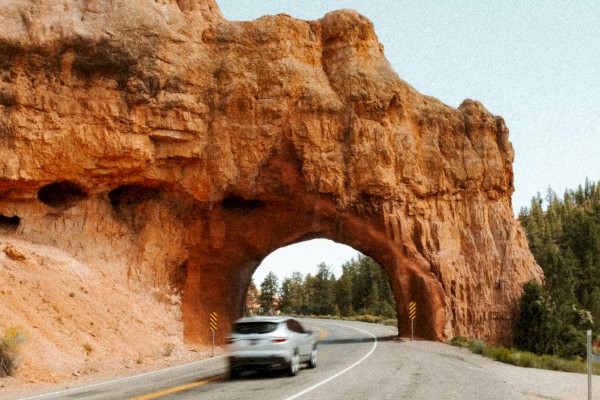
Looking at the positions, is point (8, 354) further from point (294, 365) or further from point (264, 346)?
point (294, 365)

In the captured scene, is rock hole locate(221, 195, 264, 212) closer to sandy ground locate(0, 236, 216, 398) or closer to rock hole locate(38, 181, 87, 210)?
sandy ground locate(0, 236, 216, 398)

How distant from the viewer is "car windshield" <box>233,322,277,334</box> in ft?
50.2

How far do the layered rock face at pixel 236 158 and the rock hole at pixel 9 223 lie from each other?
3.8 inches

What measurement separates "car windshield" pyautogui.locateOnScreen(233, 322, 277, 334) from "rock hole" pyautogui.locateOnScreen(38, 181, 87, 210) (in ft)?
52.5

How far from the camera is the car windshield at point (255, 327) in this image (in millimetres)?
15297

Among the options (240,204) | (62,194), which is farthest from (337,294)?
(62,194)

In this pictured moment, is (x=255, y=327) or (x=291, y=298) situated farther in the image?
(x=291, y=298)

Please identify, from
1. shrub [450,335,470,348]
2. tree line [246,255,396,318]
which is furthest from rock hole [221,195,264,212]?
tree line [246,255,396,318]

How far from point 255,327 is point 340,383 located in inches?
120

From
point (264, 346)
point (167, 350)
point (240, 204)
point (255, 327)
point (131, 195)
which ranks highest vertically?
point (240, 204)

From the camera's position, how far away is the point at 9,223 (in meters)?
27.5

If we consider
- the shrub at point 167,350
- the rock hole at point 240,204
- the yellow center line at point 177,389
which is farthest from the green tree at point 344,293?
the yellow center line at point 177,389

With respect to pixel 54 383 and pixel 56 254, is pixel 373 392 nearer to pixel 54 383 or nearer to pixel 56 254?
pixel 54 383

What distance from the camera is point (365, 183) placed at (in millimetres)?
31516
